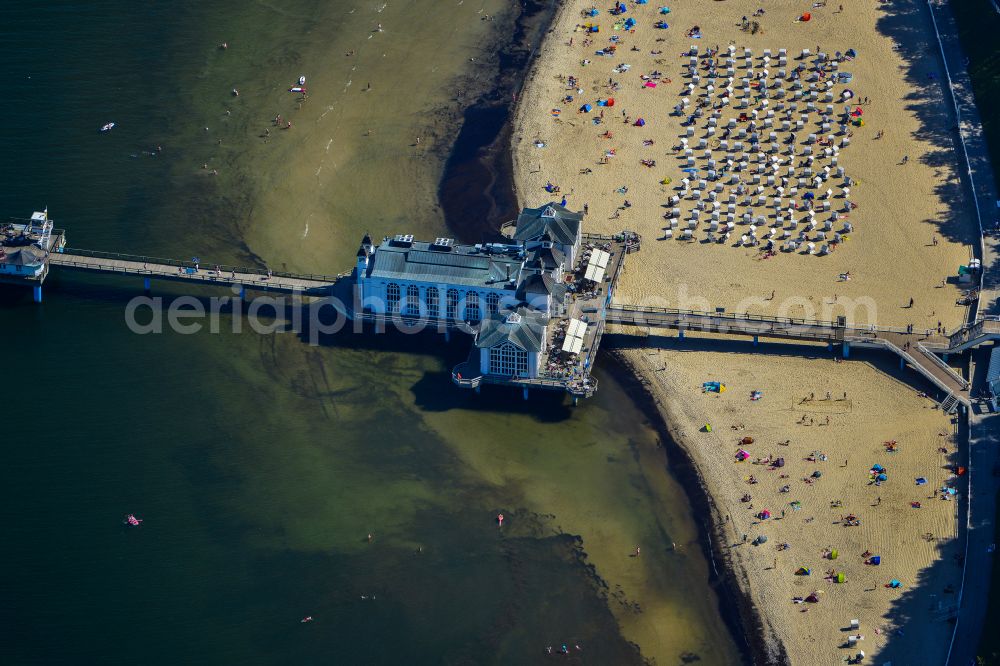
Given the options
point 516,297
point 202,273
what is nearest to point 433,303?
point 516,297

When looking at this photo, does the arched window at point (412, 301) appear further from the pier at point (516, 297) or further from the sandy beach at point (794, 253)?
the sandy beach at point (794, 253)

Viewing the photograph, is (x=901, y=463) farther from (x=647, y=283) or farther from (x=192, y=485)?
(x=192, y=485)

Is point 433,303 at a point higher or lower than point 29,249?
lower

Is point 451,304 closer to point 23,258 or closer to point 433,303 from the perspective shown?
point 433,303

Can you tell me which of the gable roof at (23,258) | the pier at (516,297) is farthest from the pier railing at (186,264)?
the gable roof at (23,258)

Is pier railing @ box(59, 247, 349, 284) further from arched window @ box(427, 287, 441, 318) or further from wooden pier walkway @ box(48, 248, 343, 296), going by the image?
arched window @ box(427, 287, 441, 318)

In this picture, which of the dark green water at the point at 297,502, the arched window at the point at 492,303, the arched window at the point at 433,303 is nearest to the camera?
the dark green water at the point at 297,502
